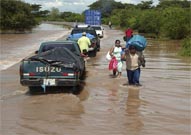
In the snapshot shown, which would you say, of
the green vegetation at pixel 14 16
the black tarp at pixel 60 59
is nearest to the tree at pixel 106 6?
the green vegetation at pixel 14 16

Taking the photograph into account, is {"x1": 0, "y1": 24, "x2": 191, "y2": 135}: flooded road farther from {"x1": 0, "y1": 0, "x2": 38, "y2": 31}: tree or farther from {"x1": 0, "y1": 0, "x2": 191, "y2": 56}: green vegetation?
{"x1": 0, "y1": 0, "x2": 38, "y2": 31}: tree

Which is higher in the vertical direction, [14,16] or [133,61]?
[14,16]

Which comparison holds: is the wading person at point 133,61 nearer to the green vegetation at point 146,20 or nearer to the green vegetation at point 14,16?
the green vegetation at point 146,20

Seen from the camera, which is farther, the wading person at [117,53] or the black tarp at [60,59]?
the wading person at [117,53]

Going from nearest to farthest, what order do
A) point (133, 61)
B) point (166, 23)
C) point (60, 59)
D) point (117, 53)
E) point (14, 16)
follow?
point (60, 59)
point (133, 61)
point (117, 53)
point (166, 23)
point (14, 16)

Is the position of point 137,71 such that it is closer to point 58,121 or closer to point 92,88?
point 92,88

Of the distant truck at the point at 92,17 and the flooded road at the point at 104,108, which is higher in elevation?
the distant truck at the point at 92,17

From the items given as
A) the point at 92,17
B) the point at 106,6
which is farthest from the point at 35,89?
the point at 106,6

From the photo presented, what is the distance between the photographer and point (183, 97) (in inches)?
462

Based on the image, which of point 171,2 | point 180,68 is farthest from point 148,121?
point 171,2

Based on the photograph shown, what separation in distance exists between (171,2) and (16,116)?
9443cm

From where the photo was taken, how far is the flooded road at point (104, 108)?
336 inches

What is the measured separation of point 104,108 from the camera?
10.5 m

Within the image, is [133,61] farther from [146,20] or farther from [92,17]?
[92,17]
